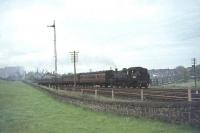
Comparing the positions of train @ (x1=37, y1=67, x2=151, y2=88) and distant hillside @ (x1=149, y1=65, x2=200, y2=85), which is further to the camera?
distant hillside @ (x1=149, y1=65, x2=200, y2=85)

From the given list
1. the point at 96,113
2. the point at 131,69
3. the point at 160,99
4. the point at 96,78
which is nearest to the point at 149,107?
the point at 96,113

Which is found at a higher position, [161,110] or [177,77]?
[177,77]

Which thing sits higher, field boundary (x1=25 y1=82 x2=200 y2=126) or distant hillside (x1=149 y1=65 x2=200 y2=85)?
distant hillside (x1=149 y1=65 x2=200 y2=85)

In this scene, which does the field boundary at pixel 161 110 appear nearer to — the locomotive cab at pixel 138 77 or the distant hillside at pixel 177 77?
the locomotive cab at pixel 138 77

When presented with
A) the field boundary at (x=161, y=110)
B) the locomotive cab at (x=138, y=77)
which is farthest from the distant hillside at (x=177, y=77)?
the field boundary at (x=161, y=110)

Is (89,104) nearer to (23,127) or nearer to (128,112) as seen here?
(128,112)

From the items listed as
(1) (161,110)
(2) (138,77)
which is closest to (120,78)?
(2) (138,77)

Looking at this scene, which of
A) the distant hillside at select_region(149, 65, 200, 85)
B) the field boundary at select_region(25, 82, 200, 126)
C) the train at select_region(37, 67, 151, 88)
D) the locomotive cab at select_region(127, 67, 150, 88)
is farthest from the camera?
the distant hillside at select_region(149, 65, 200, 85)

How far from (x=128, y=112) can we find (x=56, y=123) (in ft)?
12.5

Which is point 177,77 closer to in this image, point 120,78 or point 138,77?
point 120,78

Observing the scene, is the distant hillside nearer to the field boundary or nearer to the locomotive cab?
the locomotive cab

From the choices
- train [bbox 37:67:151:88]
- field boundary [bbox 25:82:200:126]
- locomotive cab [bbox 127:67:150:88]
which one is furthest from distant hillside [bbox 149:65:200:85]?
field boundary [bbox 25:82:200:126]

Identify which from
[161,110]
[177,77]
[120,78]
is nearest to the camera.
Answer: [161,110]

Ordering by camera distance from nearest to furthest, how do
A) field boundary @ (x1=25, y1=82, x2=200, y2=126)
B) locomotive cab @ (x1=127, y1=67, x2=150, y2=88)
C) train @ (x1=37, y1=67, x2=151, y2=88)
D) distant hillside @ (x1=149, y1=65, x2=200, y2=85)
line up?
1. field boundary @ (x1=25, y1=82, x2=200, y2=126)
2. locomotive cab @ (x1=127, y1=67, x2=150, y2=88)
3. train @ (x1=37, y1=67, x2=151, y2=88)
4. distant hillside @ (x1=149, y1=65, x2=200, y2=85)
